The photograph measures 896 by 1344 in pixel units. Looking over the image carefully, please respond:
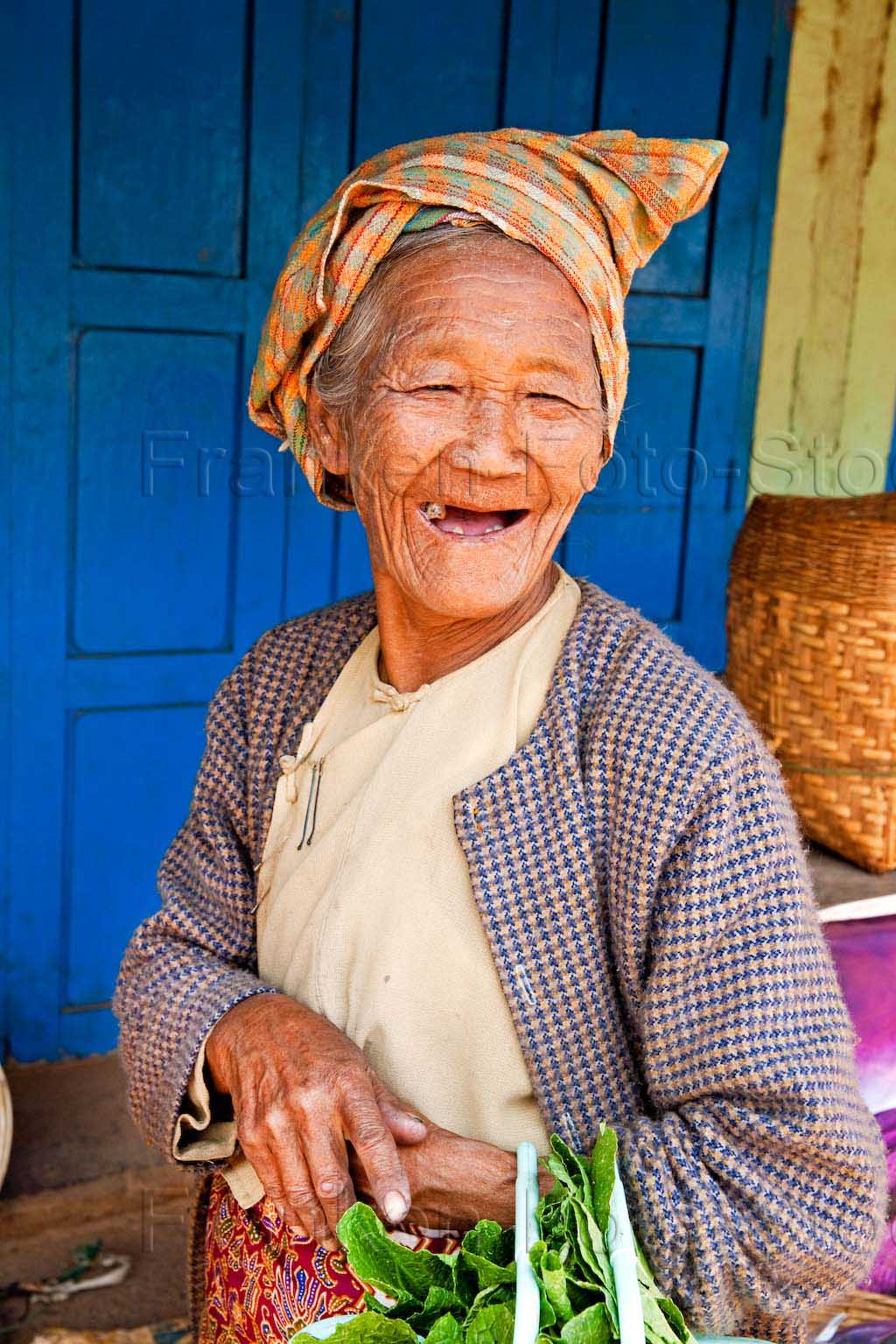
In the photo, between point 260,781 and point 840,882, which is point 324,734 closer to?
point 260,781

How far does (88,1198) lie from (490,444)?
227 cm

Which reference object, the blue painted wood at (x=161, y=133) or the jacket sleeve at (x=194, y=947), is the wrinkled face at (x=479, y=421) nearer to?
the jacket sleeve at (x=194, y=947)

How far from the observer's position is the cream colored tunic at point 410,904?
4.75 feet

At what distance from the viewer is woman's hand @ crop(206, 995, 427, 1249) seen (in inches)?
53.1

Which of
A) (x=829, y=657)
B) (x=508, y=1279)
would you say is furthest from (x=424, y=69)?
(x=508, y=1279)

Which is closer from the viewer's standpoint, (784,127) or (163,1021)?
(163,1021)

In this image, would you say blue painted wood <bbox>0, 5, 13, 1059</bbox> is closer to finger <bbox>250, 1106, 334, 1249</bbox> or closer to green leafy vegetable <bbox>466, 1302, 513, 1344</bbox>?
finger <bbox>250, 1106, 334, 1249</bbox>

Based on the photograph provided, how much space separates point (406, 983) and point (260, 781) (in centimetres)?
40

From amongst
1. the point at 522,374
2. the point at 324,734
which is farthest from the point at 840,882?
the point at 522,374

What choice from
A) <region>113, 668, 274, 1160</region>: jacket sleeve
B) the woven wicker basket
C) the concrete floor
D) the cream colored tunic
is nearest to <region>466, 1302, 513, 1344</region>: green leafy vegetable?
the cream colored tunic

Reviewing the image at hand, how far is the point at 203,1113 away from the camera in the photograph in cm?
156

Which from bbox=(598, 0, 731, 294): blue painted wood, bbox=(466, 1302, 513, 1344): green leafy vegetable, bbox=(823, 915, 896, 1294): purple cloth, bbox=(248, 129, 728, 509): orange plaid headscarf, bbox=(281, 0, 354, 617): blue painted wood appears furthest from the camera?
bbox=(598, 0, 731, 294): blue painted wood

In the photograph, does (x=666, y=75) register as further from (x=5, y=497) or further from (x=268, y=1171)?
(x=268, y=1171)

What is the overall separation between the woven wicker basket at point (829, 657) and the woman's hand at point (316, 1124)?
1.15 meters
